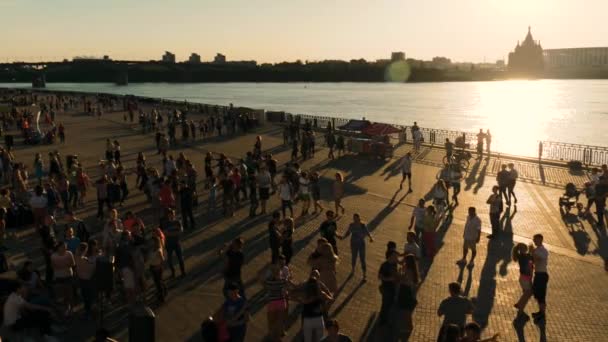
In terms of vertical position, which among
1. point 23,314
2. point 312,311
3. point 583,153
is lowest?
point 583,153

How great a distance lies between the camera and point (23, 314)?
7.85 metres

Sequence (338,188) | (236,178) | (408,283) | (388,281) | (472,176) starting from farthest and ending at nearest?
(472,176), (236,178), (338,188), (388,281), (408,283)

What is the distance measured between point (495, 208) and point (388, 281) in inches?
255

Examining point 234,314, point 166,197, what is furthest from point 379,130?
point 234,314

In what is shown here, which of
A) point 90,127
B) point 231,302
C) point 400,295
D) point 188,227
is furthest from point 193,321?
point 90,127

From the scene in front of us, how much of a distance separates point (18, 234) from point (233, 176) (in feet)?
19.7

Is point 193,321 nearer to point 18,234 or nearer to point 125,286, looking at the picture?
point 125,286

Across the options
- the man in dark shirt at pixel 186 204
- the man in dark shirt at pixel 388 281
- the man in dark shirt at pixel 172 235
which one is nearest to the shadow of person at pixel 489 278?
the man in dark shirt at pixel 388 281

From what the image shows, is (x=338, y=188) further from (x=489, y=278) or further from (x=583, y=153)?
(x=583, y=153)

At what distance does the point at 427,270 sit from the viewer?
39.7ft

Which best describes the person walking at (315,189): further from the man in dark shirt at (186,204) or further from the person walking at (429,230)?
the person walking at (429,230)

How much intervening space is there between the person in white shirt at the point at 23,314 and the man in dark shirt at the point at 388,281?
4903mm

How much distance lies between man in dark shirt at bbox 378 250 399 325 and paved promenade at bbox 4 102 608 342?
40 centimetres

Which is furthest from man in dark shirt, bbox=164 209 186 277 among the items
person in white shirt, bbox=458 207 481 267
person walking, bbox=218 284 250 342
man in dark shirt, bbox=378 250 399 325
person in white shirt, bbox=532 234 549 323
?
person in white shirt, bbox=532 234 549 323
